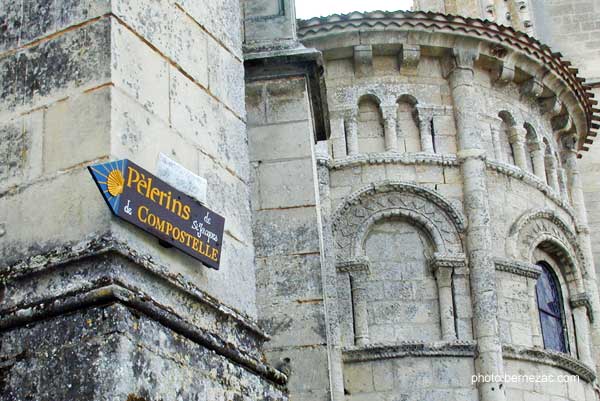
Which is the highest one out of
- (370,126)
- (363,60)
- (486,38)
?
(486,38)

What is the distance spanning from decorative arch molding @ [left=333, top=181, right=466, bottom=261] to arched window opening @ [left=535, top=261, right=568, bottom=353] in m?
1.47

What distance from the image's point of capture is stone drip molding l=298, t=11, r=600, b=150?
47.7ft

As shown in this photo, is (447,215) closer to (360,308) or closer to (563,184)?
(360,308)

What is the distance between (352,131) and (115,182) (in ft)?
35.5

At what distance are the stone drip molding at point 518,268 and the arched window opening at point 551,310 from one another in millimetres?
292

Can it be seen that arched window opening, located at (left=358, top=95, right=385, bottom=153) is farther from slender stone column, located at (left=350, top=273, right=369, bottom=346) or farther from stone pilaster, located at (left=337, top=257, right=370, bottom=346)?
slender stone column, located at (left=350, top=273, right=369, bottom=346)

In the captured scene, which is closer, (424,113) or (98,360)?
(98,360)

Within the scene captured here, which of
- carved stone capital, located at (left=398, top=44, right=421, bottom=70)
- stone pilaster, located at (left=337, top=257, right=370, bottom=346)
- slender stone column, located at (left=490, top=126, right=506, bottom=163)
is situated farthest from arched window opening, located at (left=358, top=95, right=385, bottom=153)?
stone pilaster, located at (left=337, top=257, right=370, bottom=346)

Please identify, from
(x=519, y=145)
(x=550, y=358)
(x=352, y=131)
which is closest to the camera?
(x=550, y=358)

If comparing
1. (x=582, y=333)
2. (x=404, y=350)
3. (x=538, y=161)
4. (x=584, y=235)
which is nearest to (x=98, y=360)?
(x=404, y=350)

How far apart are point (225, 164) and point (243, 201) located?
17 cm

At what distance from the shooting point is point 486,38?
1495 centimetres

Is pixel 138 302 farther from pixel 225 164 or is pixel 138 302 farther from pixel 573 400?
pixel 573 400

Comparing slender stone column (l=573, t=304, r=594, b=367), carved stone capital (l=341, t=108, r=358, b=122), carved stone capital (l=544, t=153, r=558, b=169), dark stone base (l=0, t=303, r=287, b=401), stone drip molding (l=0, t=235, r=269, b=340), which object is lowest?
dark stone base (l=0, t=303, r=287, b=401)
